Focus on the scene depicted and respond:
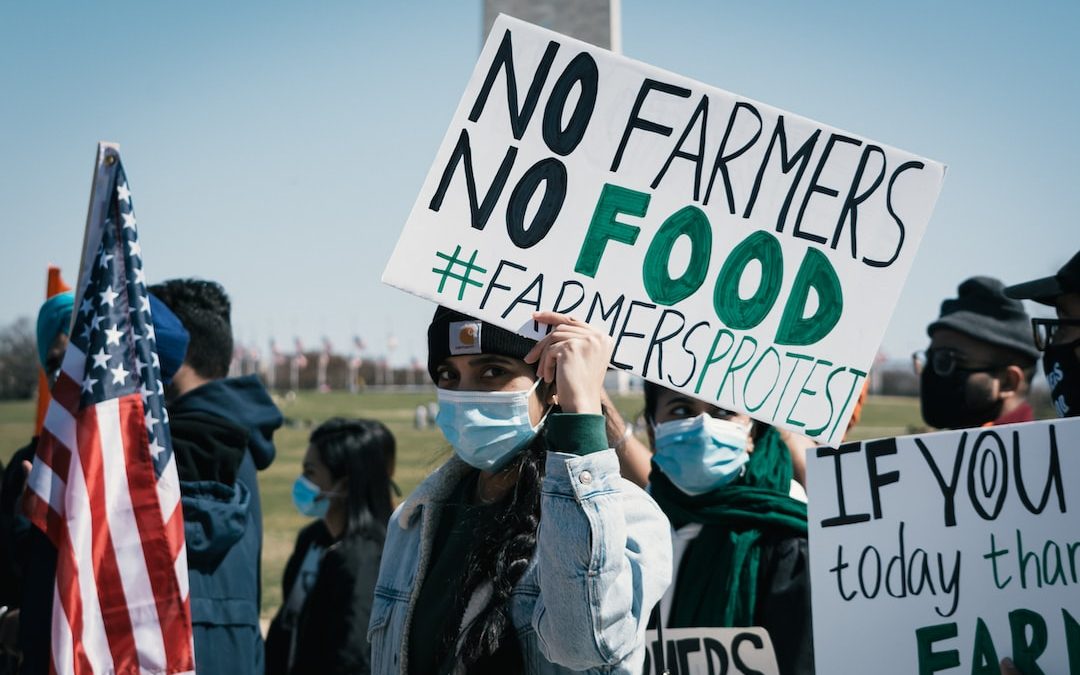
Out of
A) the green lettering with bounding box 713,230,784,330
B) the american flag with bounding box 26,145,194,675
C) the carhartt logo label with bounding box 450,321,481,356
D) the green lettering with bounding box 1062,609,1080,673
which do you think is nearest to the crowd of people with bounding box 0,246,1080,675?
the carhartt logo label with bounding box 450,321,481,356

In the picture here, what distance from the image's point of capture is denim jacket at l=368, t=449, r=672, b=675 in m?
1.96

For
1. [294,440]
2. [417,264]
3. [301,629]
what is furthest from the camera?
[294,440]

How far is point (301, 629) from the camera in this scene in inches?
177

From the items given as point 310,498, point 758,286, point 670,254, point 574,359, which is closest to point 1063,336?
point 758,286

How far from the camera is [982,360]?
12.6 ft

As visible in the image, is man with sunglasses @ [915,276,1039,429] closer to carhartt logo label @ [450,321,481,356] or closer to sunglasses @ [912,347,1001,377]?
sunglasses @ [912,347,1001,377]

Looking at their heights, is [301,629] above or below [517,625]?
below

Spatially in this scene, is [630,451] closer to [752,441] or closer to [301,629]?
[752,441]

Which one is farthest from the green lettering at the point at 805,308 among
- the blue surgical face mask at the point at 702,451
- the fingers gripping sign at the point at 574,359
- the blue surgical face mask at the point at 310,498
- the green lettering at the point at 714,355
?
the blue surgical face mask at the point at 310,498

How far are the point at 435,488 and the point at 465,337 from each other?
1.16 ft

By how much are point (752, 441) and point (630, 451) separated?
0.67m

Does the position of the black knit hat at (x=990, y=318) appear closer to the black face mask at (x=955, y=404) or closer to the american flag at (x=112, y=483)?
the black face mask at (x=955, y=404)

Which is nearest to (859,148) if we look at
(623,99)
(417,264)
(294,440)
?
(623,99)

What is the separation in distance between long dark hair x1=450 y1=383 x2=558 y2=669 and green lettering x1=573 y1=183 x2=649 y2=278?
1.38 ft
